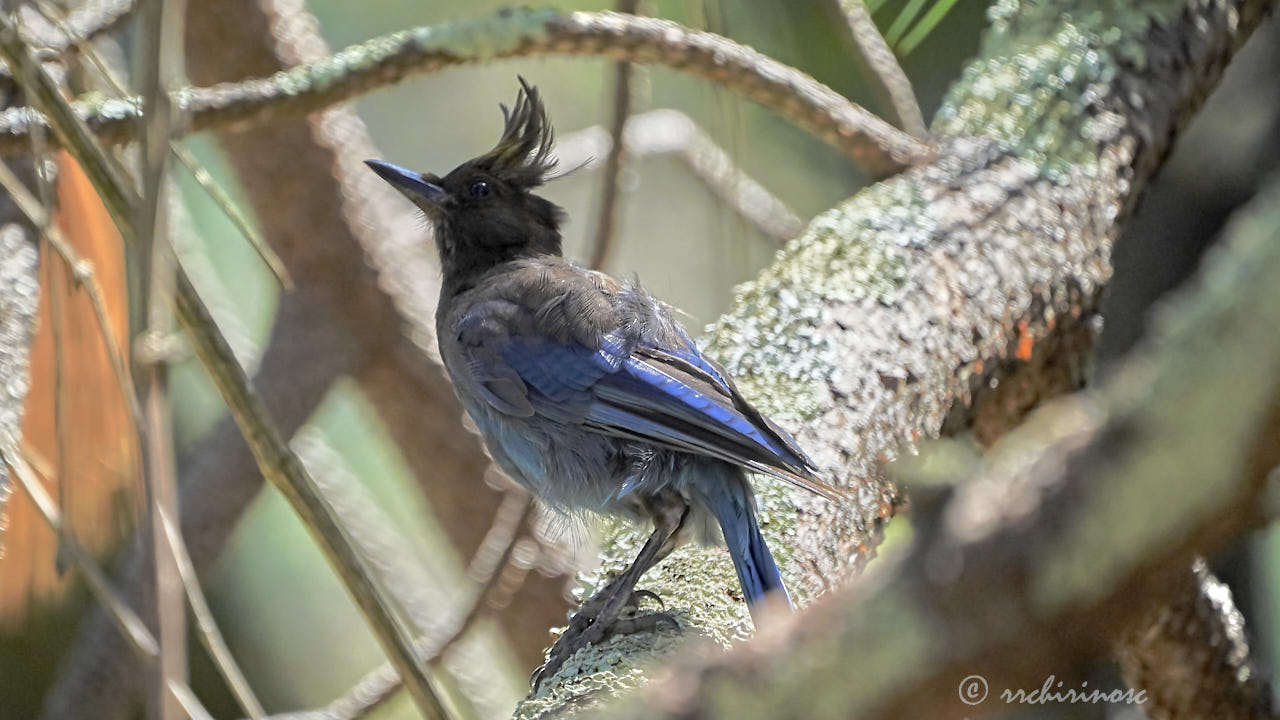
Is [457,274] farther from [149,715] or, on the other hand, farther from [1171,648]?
[149,715]

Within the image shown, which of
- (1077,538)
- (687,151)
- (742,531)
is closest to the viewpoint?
(1077,538)

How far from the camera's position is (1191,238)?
3998 millimetres

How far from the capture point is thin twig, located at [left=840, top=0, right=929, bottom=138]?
12.2 feet

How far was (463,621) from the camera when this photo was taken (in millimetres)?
3721

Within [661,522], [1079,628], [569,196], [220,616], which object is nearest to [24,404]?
[661,522]

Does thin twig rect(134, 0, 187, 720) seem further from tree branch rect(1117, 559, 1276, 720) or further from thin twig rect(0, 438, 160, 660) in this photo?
tree branch rect(1117, 559, 1276, 720)

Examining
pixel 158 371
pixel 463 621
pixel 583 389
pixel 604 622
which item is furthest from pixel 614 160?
pixel 158 371

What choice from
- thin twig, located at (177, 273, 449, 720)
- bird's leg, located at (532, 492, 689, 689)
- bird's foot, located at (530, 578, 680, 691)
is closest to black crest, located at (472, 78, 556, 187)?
bird's leg, located at (532, 492, 689, 689)

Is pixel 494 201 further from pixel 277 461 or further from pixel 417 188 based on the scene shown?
pixel 277 461

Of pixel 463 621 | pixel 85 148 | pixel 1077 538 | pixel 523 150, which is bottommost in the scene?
pixel 463 621

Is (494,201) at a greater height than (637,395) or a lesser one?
greater

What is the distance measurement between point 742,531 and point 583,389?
58 centimetres

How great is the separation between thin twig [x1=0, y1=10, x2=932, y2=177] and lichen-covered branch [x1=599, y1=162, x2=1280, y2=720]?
7.06ft

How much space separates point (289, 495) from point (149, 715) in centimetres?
31
